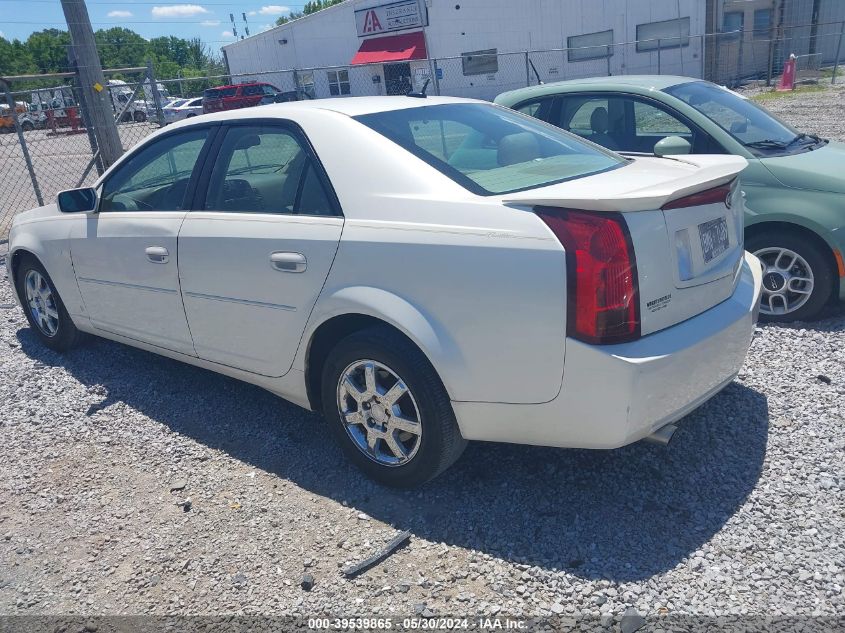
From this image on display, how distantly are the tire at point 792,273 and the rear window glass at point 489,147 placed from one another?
1710 millimetres

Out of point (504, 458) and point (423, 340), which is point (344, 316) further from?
point (504, 458)

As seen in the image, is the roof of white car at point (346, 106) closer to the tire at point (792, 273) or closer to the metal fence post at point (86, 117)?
the tire at point (792, 273)

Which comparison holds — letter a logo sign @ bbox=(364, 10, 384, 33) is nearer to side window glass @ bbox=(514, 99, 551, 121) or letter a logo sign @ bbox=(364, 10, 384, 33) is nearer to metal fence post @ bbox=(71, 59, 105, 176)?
metal fence post @ bbox=(71, 59, 105, 176)

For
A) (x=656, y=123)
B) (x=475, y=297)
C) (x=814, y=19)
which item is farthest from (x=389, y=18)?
(x=475, y=297)

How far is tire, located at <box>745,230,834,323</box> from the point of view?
4.76m

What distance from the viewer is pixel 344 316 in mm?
3264

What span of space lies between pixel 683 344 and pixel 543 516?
0.95m

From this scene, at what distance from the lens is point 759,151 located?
5066 millimetres

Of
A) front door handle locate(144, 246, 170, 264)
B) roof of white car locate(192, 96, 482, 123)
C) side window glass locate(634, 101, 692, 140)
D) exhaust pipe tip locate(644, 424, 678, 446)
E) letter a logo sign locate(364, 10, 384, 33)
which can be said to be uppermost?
letter a logo sign locate(364, 10, 384, 33)

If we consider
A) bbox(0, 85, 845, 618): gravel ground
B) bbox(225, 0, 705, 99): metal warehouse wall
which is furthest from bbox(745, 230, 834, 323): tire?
bbox(225, 0, 705, 99): metal warehouse wall

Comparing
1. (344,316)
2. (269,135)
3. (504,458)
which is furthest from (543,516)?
(269,135)

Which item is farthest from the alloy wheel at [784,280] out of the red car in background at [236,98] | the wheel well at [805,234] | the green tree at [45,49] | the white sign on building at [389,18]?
the green tree at [45,49]

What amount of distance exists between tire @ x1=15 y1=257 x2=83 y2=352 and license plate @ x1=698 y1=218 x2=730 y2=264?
4312 mm

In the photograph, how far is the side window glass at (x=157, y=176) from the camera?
4.09m
